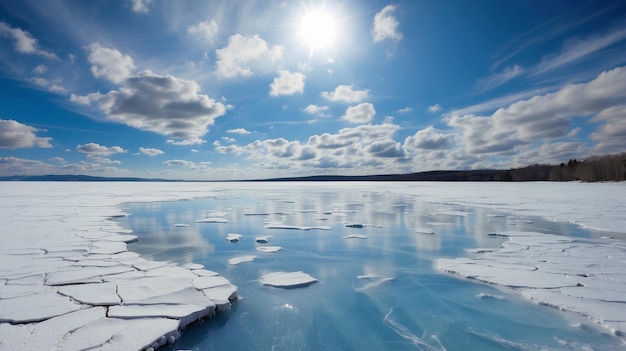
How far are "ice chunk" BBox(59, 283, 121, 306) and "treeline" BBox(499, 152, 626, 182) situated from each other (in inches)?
2607

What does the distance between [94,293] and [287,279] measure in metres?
2.09

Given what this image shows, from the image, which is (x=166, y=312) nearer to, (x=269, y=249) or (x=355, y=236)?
(x=269, y=249)

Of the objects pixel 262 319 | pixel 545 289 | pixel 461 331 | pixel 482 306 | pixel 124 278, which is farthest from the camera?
pixel 124 278

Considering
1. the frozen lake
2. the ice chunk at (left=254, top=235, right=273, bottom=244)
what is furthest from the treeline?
the ice chunk at (left=254, top=235, right=273, bottom=244)

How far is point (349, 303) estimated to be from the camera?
323 centimetres

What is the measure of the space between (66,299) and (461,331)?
12.3ft

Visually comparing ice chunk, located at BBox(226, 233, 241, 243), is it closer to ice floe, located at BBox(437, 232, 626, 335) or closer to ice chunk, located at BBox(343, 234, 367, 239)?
ice chunk, located at BBox(343, 234, 367, 239)

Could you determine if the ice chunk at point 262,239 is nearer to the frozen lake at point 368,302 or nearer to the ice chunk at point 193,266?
the frozen lake at point 368,302

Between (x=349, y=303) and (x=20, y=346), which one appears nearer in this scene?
(x=20, y=346)

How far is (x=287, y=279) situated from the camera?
3.90 m

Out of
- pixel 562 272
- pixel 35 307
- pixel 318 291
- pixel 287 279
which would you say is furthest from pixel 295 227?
pixel 35 307

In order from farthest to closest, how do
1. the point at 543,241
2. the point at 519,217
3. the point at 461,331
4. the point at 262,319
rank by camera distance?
the point at 519,217 → the point at 543,241 → the point at 262,319 → the point at 461,331

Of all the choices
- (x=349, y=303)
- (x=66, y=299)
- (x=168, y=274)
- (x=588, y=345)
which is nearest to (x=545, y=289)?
(x=588, y=345)

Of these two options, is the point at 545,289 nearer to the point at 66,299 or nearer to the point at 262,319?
the point at 262,319
